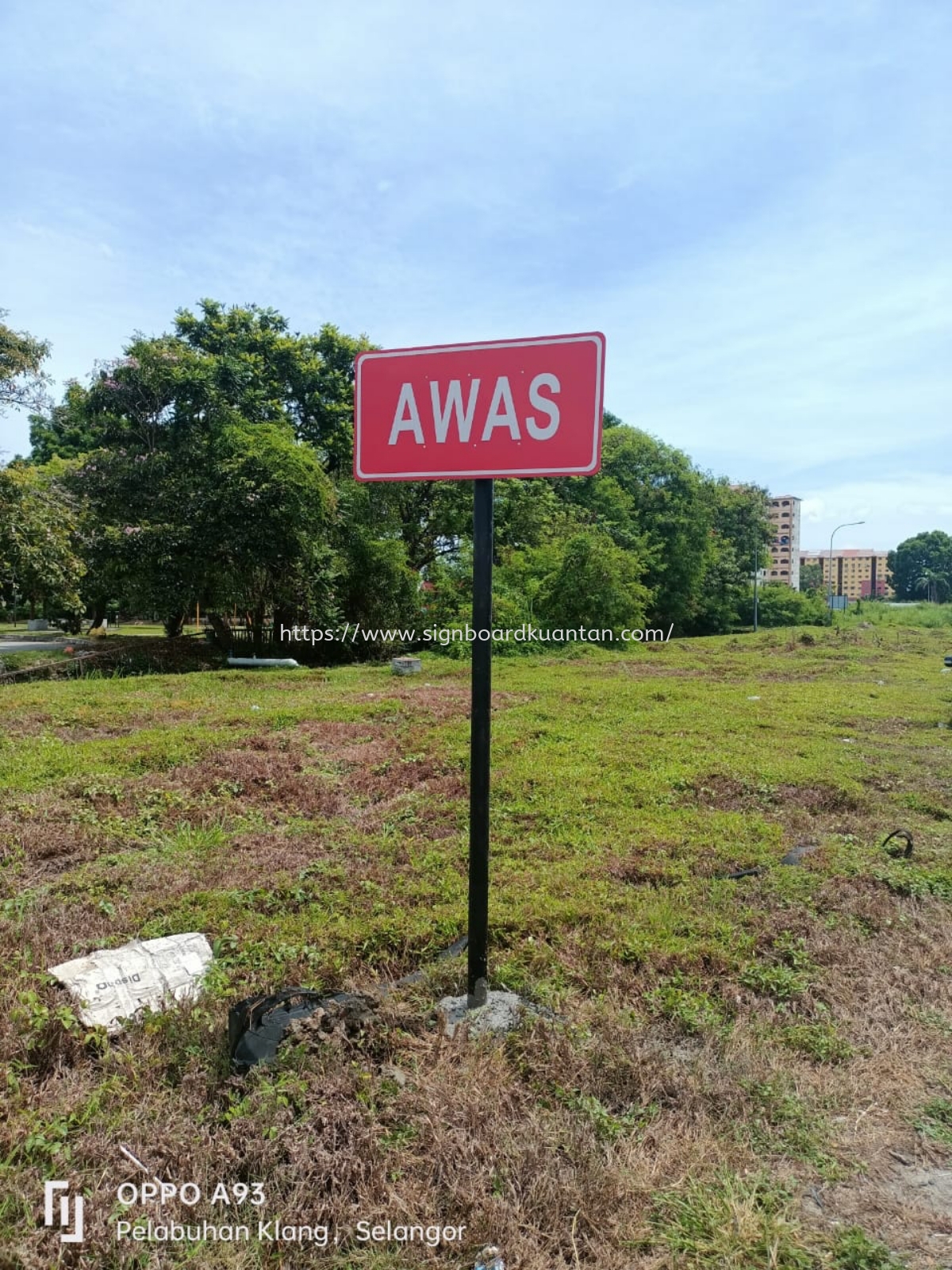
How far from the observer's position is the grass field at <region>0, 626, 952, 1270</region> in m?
1.33

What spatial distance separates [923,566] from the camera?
6506 centimetres

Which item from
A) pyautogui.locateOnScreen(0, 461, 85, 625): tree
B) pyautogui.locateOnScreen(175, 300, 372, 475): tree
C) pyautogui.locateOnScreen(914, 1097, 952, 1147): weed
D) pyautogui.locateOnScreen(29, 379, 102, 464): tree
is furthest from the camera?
pyautogui.locateOnScreen(175, 300, 372, 475): tree

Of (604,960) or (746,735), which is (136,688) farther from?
(604,960)

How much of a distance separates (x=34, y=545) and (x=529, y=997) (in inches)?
339

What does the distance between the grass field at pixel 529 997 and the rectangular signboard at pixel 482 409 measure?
1.46 m

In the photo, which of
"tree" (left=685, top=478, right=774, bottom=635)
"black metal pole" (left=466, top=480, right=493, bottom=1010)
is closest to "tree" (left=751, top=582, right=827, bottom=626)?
"tree" (left=685, top=478, right=774, bottom=635)

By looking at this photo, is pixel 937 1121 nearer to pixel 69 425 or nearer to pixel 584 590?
pixel 69 425

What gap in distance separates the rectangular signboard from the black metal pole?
132 millimetres

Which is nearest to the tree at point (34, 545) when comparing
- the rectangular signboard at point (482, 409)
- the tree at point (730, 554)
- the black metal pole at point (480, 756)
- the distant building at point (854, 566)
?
the rectangular signboard at point (482, 409)

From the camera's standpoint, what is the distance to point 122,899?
2670 mm

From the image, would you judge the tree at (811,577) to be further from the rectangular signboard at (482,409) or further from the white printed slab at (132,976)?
the white printed slab at (132,976)

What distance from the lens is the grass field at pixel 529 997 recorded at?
52.4 inches

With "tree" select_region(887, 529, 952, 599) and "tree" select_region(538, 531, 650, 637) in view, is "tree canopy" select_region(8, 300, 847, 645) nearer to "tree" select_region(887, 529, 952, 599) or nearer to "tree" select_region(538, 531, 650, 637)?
"tree" select_region(538, 531, 650, 637)

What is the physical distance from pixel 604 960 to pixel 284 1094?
1109 mm
